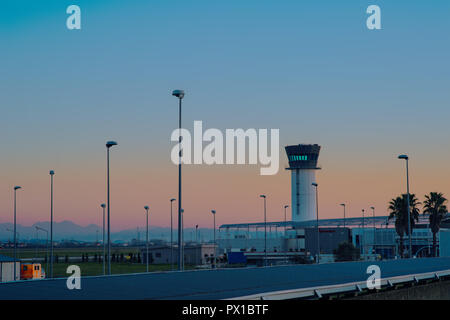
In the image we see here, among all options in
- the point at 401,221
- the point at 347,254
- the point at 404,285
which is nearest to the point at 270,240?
the point at 347,254

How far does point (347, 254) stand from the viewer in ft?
339

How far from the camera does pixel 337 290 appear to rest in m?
20.3

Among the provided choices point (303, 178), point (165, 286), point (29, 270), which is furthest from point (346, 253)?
point (165, 286)

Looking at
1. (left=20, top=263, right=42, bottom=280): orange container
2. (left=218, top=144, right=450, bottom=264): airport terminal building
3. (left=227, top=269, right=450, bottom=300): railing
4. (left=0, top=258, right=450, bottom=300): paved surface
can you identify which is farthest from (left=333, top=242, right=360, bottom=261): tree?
(left=0, top=258, right=450, bottom=300): paved surface

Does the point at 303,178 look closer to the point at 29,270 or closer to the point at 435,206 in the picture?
the point at 435,206

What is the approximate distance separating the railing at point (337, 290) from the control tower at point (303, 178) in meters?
145

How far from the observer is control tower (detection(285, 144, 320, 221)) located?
568ft

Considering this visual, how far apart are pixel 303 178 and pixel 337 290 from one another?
6193 inches

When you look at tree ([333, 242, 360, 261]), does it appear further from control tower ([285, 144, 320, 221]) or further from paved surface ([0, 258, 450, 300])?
paved surface ([0, 258, 450, 300])

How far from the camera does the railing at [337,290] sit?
1694 cm

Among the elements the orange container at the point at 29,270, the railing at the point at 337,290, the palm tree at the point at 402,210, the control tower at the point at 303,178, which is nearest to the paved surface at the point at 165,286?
the railing at the point at 337,290
